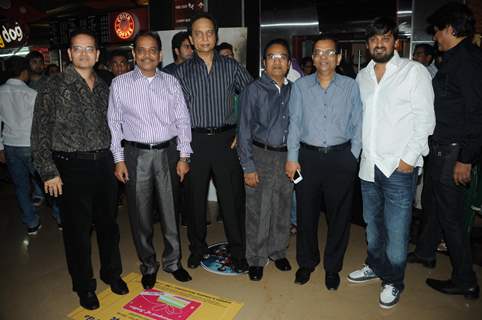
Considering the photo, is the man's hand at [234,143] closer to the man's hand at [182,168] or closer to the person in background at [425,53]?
the man's hand at [182,168]

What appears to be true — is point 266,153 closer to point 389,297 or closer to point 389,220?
point 389,220

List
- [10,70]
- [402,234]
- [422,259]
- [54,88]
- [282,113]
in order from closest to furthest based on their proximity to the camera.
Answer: [54,88]
[402,234]
[282,113]
[422,259]
[10,70]

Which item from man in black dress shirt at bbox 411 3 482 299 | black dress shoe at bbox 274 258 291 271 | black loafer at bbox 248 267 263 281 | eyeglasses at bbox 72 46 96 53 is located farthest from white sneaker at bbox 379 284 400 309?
eyeglasses at bbox 72 46 96 53

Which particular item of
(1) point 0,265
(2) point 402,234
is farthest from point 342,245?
(1) point 0,265

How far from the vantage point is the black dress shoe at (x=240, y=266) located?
331 cm

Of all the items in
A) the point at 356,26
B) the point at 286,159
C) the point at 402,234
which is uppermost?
the point at 356,26

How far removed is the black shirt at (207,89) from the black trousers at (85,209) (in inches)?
30.8

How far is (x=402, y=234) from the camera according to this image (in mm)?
2713

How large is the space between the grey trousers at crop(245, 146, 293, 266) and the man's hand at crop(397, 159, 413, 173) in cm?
87

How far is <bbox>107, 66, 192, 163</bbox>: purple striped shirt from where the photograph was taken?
2.81 metres

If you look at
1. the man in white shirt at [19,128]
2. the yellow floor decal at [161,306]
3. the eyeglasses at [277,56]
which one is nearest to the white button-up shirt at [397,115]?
the eyeglasses at [277,56]

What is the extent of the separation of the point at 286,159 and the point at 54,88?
1749 millimetres

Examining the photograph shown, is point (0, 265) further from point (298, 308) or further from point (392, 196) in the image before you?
point (392, 196)

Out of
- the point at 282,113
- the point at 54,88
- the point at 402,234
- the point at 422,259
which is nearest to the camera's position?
the point at 54,88
